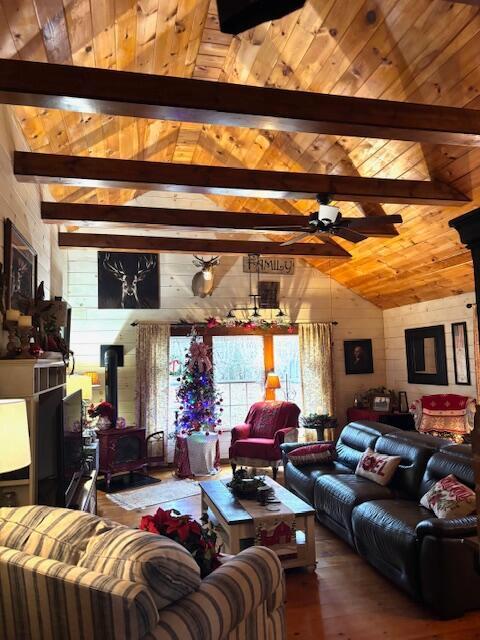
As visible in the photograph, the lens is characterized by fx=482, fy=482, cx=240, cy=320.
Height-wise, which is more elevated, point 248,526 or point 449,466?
point 449,466

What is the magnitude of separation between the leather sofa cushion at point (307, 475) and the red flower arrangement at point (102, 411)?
2371 mm

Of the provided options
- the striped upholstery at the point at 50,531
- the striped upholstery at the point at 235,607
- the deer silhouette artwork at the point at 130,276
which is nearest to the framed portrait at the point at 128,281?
the deer silhouette artwork at the point at 130,276

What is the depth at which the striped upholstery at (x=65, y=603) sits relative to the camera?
4.50 ft

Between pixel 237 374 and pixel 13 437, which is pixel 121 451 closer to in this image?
pixel 237 374

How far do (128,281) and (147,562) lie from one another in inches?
236

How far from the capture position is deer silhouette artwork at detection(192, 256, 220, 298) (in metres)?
7.00

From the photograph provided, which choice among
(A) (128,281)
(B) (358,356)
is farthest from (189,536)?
(B) (358,356)

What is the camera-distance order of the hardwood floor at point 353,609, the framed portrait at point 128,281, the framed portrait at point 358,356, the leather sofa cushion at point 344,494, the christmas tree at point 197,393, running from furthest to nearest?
the framed portrait at point 358,356 → the framed portrait at point 128,281 → the christmas tree at point 197,393 → the leather sofa cushion at point 344,494 → the hardwood floor at point 353,609

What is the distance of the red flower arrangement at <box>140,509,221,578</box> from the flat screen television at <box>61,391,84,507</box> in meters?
1.12

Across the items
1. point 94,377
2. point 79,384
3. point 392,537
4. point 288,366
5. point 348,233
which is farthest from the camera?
point 288,366

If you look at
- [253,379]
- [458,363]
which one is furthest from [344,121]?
[253,379]

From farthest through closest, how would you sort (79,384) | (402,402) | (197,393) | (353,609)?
(402,402) < (197,393) < (79,384) < (353,609)

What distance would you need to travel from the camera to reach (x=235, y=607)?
1.71 meters

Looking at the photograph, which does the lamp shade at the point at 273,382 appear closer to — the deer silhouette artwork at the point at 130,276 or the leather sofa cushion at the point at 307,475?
the leather sofa cushion at the point at 307,475
